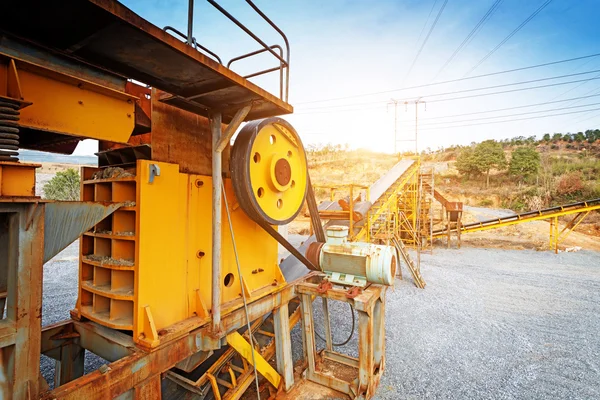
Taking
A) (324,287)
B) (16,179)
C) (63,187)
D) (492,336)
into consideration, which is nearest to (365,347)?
(324,287)

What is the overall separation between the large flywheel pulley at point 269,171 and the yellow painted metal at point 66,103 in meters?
1.03

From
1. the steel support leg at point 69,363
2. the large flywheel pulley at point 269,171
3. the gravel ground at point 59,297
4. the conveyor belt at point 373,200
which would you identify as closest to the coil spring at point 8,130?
the large flywheel pulley at point 269,171

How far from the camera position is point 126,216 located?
2396 millimetres

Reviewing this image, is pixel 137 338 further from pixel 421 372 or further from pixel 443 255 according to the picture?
pixel 443 255

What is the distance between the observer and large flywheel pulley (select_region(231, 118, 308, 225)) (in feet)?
9.25

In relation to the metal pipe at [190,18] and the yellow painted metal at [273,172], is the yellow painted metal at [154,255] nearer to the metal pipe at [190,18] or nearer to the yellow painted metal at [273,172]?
the yellow painted metal at [273,172]

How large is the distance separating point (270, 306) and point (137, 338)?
1.57 meters

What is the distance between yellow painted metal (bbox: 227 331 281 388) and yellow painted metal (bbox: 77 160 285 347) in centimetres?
39

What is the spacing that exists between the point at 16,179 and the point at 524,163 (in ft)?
128

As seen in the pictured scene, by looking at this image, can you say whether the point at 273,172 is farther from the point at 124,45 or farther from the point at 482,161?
the point at 482,161

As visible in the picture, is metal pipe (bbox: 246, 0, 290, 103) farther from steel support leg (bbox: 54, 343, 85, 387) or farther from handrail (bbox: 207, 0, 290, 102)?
steel support leg (bbox: 54, 343, 85, 387)

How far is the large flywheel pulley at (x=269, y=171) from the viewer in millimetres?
2818

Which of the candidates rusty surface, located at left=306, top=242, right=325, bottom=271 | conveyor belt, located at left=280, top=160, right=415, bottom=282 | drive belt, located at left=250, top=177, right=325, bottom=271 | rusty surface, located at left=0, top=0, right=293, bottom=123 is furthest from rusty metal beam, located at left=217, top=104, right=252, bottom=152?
conveyor belt, located at left=280, top=160, right=415, bottom=282

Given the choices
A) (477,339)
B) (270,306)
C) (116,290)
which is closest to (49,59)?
(116,290)
